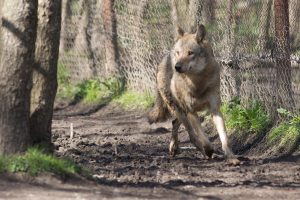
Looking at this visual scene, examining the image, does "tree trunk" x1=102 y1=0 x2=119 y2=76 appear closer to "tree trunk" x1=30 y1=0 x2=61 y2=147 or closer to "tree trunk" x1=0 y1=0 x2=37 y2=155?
"tree trunk" x1=30 y1=0 x2=61 y2=147

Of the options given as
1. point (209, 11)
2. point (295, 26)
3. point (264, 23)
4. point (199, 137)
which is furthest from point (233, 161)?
point (209, 11)

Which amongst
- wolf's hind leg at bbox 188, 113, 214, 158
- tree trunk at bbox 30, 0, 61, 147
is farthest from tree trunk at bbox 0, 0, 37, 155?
wolf's hind leg at bbox 188, 113, 214, 158

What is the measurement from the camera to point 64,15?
1692cm

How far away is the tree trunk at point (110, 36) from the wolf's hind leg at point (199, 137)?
17.9 feet

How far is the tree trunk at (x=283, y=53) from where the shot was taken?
9.65 m

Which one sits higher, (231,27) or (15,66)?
(231,27)

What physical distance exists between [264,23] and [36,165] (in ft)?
14.0

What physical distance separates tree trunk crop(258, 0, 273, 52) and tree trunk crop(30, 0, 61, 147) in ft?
11.3

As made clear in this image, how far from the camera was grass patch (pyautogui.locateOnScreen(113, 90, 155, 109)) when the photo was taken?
1352cm

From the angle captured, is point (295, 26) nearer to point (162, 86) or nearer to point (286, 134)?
point (286, 134)

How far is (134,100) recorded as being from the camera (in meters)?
13.9

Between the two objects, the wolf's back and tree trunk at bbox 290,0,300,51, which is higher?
tree trunk at bbox 290,0,300,51

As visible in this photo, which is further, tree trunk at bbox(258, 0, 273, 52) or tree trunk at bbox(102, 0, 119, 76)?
tree trunk at bbox(102, 0, 119, 76)

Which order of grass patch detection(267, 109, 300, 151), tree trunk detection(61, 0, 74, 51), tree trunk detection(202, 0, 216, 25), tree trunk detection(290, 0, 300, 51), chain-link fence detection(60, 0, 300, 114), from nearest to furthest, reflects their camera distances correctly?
grass patch detection(267, 109, 300, 151)
tree trunk detection(290, 0, 300, 51)
chain-link fence detection(60, 0, 300, 114)
tree trunk detection(202, 0, 216, 25)
tree trunk detection(61, 0, 74, 51)
